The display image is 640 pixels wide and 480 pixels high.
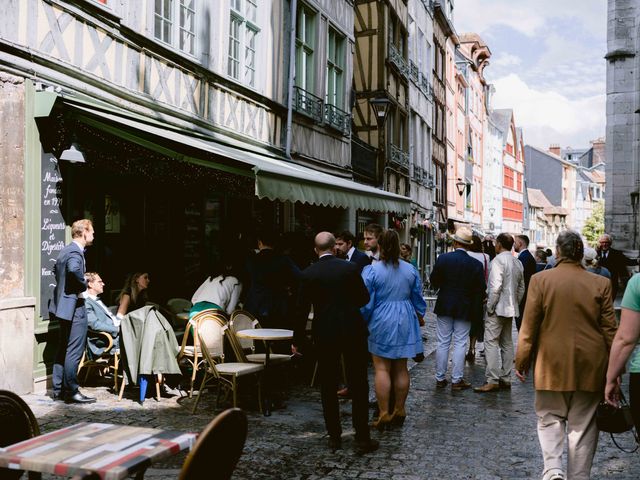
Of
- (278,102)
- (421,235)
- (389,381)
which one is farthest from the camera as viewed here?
(421,235)

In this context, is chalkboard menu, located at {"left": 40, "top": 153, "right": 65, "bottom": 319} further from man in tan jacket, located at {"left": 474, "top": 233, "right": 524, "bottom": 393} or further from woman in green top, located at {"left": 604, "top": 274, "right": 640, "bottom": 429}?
woman in green top, located at {"left": 604, "top": 274, "right": 640, "bottom": 429}

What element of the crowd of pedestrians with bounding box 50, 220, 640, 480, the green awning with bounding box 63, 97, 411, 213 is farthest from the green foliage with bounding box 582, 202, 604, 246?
the green awning with bounding box 63, 97, 411, 213

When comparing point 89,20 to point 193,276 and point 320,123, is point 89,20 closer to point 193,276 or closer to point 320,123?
point 193,276

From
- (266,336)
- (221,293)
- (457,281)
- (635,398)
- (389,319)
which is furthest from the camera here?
(457,281)

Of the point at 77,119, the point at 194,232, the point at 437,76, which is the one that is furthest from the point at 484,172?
the point at 77,119

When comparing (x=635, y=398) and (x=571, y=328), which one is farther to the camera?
(x=571, y=328)

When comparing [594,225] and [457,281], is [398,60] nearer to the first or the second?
[457,281]

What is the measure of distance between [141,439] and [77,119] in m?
4.98

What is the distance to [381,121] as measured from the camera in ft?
60.3

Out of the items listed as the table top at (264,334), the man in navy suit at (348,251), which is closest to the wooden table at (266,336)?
the table top at (264,334)

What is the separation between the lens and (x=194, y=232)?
36.4ft

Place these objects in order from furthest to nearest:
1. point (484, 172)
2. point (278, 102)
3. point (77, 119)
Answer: point (484, 172)
point (278, 102)
point (77, 119)

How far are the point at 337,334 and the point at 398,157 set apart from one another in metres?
20.3

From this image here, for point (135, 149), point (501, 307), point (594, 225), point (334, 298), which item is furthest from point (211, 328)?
point (594, 225)
